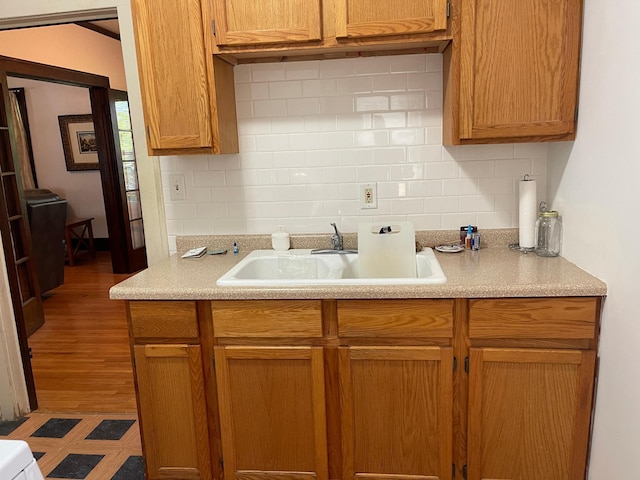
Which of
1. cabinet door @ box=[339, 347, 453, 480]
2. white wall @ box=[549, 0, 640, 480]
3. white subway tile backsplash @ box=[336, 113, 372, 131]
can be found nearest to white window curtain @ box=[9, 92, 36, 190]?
white subway tile backsplash @ box=[336, 113, 372, 131]

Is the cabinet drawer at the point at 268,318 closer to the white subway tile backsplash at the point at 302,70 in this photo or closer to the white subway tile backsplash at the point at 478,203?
the white subway tile backsplash at the point at 478,203

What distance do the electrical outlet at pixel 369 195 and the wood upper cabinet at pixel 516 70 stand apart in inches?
19.7

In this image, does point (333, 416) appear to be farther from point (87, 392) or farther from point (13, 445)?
point (87, 392)

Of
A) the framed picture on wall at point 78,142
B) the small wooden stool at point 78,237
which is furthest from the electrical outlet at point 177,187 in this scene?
the framed picture on wall at point 78,142

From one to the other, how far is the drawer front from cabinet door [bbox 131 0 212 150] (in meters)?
0.65

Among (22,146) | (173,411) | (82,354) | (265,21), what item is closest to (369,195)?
(265,21)

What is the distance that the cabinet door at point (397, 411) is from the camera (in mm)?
1645

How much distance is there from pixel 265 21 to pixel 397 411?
1.50 metres

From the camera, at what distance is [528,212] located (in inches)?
76.8

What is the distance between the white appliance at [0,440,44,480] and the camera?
736 millimetres

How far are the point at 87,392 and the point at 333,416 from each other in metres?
1.71

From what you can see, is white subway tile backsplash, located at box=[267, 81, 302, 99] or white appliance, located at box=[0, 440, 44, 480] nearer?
white appliance, located at box=[0, 440, 44, 480]

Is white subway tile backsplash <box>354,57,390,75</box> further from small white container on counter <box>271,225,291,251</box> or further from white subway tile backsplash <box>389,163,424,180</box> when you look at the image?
small white container on counter <box>271,225,291,251</box>

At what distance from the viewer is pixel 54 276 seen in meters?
4.64
